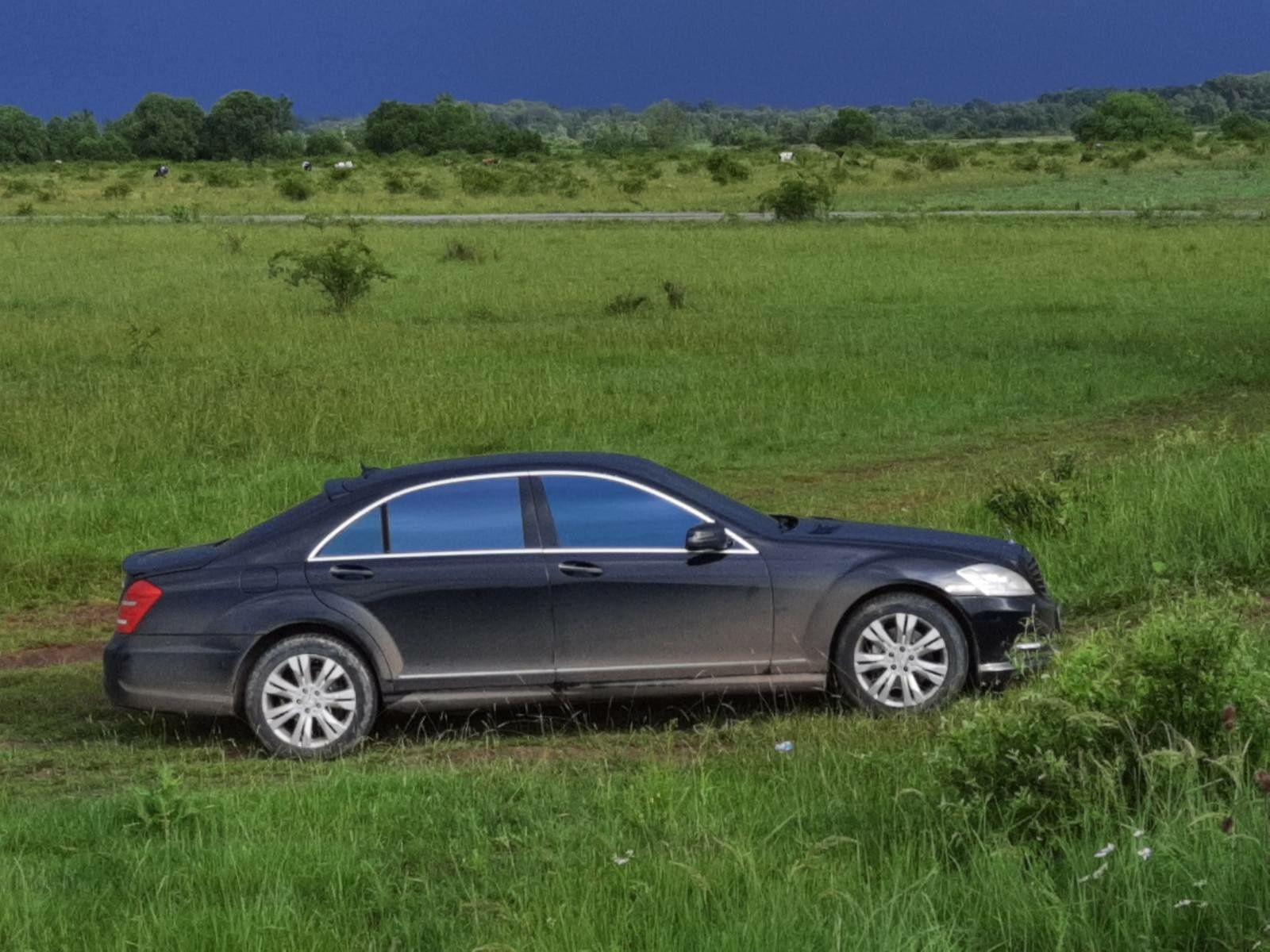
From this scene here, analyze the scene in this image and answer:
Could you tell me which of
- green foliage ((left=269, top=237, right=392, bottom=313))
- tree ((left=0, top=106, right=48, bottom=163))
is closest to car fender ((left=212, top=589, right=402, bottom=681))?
→ green foliage ((left=269, top=237, right=392, bottom=313))

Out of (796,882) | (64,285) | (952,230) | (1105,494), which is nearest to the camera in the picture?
(796,882)

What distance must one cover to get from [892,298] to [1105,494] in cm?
1827

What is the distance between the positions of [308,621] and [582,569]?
1.28 meters

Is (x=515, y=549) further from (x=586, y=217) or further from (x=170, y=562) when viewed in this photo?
(x=586, y=217)

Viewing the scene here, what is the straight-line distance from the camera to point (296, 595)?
866 cm

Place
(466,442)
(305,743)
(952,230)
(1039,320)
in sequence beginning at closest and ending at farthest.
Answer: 1. (305,743)
2. (466,442)
3. (1039,320)
4. (952,230)

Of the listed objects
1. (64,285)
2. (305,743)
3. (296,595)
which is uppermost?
(64,285)

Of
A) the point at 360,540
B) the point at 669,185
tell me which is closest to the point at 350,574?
the point at 360,540

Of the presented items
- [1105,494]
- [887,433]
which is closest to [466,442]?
[887,433]

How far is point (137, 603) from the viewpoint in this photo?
877 centimetres

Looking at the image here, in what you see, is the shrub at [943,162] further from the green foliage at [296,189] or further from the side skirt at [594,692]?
the side skirt at [594,692]

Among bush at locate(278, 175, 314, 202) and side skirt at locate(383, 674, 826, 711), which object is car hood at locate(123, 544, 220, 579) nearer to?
side skirt at locate(383, 674, 826, 711)

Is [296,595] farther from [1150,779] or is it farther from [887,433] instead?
[887,433]

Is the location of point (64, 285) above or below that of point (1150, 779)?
above
